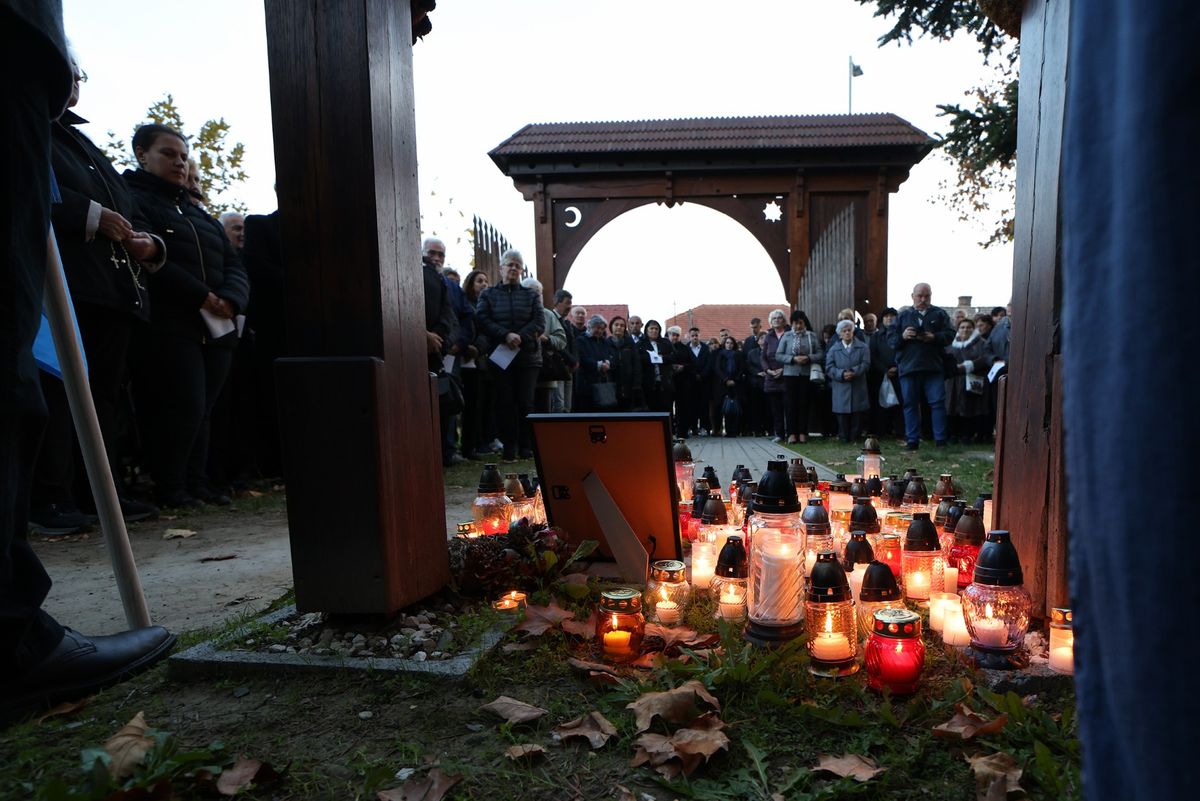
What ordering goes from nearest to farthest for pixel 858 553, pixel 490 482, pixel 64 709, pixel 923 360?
pixel 64 709 → pixel 858 553 → pixel 490 482 → pixel 923 360

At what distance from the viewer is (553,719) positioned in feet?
5.59

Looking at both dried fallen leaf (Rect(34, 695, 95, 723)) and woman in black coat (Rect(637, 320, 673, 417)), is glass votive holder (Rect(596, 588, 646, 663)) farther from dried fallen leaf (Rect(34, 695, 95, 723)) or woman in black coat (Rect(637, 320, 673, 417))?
woman in black coat (Rect(637, 320, 673, 417))

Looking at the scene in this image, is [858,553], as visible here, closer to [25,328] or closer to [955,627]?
[955,627]

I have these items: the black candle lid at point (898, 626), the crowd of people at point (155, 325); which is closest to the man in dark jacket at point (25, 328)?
the crowd of people at point (155, 325)

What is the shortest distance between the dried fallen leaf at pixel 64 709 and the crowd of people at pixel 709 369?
3630 mm

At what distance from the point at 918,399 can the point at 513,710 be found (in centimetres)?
816

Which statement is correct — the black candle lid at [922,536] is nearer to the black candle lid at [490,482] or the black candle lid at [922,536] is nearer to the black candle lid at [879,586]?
the black candle lid at [879,586]

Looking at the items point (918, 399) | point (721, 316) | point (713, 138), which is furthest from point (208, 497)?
point (721, 316)

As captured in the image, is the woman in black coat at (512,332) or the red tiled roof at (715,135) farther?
the red tiled roof at (715,135)

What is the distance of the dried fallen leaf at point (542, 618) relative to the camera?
222 cm

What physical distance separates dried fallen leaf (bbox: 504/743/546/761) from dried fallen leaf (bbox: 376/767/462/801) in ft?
0.42

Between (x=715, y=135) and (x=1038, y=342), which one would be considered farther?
(x=715, y=135)

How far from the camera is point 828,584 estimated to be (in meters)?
1.91

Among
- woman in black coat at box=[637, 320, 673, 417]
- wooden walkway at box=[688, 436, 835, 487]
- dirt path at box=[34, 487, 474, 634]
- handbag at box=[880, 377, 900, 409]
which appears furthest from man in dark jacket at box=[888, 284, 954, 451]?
dirt path at box=[34, 487, 474, 634]
